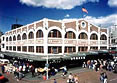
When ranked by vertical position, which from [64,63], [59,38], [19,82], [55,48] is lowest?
[19,82]

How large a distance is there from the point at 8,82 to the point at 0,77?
1.38 m

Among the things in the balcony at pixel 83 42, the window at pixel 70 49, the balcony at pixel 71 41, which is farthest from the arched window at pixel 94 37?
the window at pixel 70 49

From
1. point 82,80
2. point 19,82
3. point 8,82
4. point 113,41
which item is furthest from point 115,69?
point 113,41

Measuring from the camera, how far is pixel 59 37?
28781 mm

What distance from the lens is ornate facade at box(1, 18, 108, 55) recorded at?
2744cm

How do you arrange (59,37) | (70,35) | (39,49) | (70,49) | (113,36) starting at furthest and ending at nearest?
(113,36)
(70,35)
(70,49)
(59,37)
(39,49)

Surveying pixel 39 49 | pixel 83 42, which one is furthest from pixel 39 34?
pixel 83 42

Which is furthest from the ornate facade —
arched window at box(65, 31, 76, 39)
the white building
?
the white building

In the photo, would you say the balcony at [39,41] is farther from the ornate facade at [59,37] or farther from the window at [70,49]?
the window at [70,49]

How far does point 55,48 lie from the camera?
1112 inches

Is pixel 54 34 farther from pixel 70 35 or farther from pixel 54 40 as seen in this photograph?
pixel 70 35

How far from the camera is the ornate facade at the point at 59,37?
27438 millimetres

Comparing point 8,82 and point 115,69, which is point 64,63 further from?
point 8,82

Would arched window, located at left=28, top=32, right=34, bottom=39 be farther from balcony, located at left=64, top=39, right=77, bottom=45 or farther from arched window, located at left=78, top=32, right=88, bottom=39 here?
arched window, located at left=78, top=32, right=88, bottom=39
